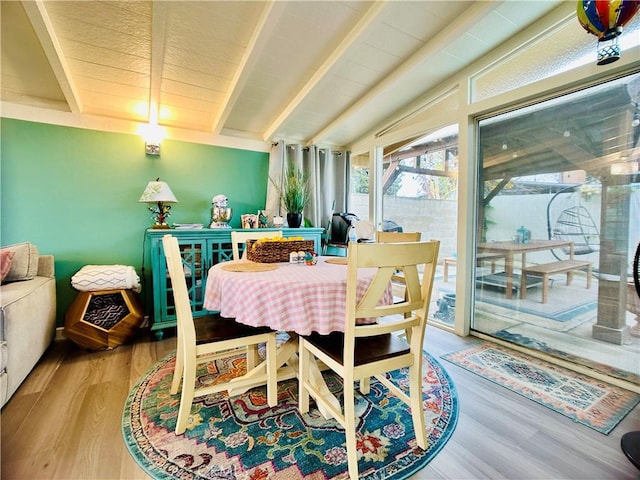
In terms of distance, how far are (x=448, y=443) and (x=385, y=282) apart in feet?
2.88

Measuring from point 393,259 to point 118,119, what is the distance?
3.09 meters

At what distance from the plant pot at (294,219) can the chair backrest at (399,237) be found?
117cm

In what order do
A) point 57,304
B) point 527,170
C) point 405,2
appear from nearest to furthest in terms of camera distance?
point 405,2
point 527,170
point 57,304

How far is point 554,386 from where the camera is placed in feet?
6.03

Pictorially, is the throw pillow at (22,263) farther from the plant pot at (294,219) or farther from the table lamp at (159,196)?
A: the plant pot at (294,219)

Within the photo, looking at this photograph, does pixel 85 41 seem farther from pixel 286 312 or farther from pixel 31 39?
pixel 286 312

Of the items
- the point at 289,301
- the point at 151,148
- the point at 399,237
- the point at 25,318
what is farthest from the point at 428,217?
the point at 25,318

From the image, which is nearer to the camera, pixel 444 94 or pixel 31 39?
pixel 31 39

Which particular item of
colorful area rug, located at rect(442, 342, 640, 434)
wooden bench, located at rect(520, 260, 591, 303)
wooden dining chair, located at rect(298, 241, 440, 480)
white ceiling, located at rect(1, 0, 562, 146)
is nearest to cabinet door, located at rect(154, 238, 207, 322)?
white ceiling, located at rect(1, 0, 562, 146)

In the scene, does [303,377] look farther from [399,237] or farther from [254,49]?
[254,49]

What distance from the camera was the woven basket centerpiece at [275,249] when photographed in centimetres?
193

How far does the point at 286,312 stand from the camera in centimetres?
138

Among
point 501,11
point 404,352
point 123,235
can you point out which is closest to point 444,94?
point 501,11

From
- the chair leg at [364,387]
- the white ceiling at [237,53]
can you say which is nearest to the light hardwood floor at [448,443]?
the chair leg at [364,387]
